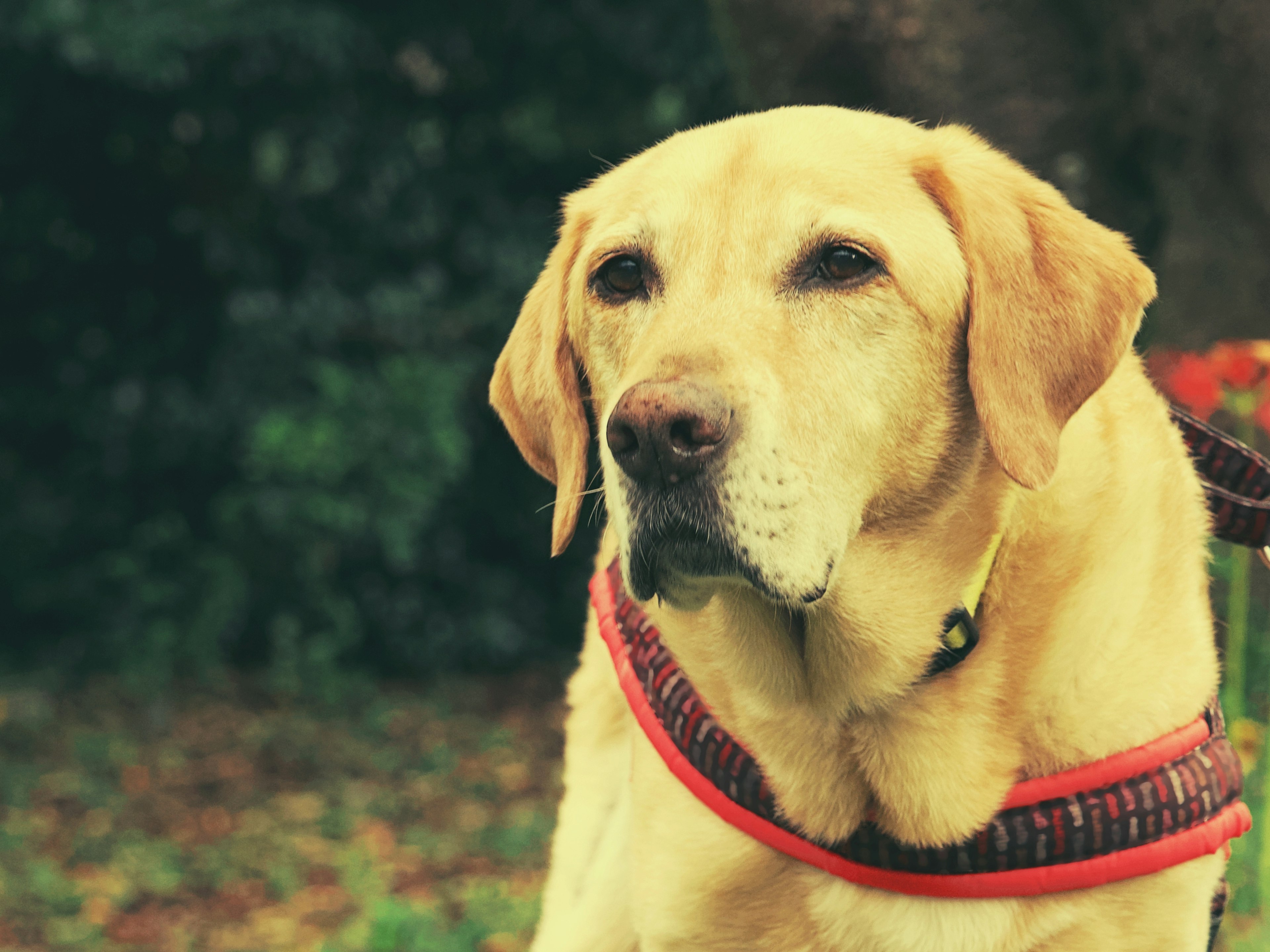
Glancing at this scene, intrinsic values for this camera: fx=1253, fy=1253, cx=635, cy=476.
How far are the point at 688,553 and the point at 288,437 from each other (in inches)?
198

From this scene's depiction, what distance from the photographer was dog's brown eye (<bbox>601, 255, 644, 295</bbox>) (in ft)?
7.50

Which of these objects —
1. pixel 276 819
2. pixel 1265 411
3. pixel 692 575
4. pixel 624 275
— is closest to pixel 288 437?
pixel 276 819

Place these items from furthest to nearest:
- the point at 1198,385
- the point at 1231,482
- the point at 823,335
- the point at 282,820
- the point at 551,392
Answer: the point at 282,820
the point at 1198,385
the point at 551,392
the point at 1231,482
the point at 823,335

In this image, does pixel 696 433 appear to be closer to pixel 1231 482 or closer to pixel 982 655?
pixel 982 655

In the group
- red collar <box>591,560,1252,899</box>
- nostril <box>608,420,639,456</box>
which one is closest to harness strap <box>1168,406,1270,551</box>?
red collar <box>591,560,1252,899</box>

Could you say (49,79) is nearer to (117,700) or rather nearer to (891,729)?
(117,700)

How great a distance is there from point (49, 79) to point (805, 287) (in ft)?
19.5

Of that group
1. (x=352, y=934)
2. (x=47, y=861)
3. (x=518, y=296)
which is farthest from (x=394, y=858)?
(x=518, y=296)

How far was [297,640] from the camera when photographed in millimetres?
7391

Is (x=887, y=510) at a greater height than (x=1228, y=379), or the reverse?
(x=1228, y=379)

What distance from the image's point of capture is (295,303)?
6742 mm

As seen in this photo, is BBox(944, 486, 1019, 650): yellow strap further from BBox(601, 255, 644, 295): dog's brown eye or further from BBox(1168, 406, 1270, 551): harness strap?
BBox(601, 255, 644, 295): dog's brown eye

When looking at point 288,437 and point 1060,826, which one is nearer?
point 1060,826

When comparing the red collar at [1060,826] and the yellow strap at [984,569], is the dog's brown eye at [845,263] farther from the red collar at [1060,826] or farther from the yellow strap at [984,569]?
the red collar at [1060,826]
